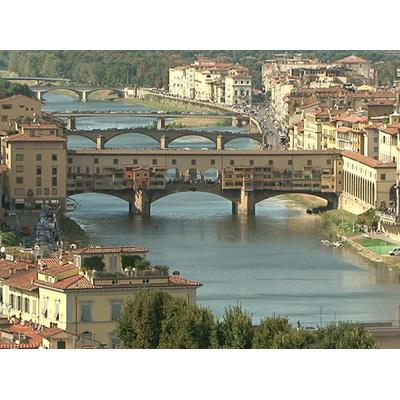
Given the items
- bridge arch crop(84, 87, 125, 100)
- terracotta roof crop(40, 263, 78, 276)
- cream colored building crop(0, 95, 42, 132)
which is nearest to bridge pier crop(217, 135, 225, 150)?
cream colored building crop(0, 95, 42, 132)

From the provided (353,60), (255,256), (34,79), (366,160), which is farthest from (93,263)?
(353,60)

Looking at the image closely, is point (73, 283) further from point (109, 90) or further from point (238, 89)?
point (109, 90)

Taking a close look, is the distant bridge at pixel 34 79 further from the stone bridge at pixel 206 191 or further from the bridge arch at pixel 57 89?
the stone bridge at pixel 206 191

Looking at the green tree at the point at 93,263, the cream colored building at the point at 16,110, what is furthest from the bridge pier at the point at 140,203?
the green tree at the point at 93,263

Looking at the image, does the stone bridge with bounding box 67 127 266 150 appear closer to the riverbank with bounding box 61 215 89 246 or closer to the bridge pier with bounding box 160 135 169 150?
the bridge pier with bounding box 160 135 169 150

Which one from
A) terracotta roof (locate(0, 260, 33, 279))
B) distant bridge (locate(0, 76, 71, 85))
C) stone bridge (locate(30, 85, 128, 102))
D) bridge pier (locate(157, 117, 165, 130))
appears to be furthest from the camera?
stone bridge (locate(30, 85, 128, 102))

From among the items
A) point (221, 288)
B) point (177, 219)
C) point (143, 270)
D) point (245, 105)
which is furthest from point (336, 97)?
point (143, 270)

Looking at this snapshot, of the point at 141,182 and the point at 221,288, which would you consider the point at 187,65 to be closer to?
the point at 141,182
